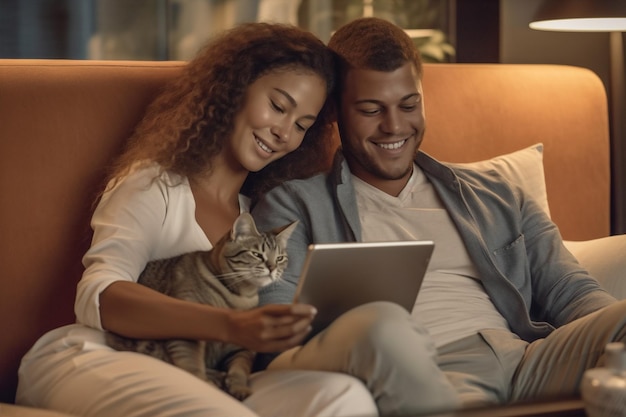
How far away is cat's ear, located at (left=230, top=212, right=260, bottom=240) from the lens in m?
1.79

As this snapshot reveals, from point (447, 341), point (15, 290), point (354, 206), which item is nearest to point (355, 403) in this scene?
point (447, 341)

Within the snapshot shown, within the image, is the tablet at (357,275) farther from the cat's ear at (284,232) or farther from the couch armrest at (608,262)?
the couch armrest at (608,262)

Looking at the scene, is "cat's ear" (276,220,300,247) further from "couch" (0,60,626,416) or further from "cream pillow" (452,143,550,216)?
"cream pillow" (452,143,550,216)

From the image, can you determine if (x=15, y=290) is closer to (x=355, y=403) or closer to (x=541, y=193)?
(x=355, y=403)

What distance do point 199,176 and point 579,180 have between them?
1119 millimetres

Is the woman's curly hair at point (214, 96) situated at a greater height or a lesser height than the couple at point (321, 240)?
greater

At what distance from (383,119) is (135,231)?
0.60m

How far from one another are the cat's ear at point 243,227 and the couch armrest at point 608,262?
33.3 inches

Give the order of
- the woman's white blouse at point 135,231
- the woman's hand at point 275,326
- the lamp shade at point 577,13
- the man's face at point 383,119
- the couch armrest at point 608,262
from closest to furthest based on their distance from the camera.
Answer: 1. the woman's hand at point 275,326
2. the woman's white blouse at point 135,231
3. the man's face at point 383,119
4. the couch armrest at point 608,262
5. the lamp shade at point 577,13

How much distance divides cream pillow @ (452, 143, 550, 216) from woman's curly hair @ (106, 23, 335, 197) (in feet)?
1.59

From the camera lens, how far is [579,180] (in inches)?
Answer: 103

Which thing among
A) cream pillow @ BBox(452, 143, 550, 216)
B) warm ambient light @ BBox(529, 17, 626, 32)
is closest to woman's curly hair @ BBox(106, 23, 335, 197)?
cream pillow @ BBox(452, 143, 550, 216)

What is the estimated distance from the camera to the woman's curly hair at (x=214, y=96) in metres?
1.99

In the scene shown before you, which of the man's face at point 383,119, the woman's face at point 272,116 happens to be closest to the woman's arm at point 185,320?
the woman's face at point 272,116
